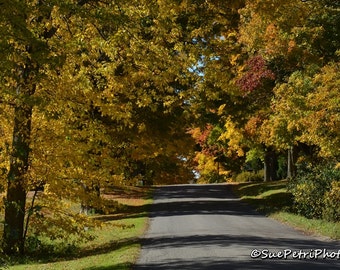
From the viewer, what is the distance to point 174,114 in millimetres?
23422

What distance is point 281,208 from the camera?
22891 millimetres

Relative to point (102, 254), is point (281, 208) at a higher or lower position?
higher

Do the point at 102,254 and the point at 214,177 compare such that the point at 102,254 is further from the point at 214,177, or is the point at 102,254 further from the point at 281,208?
the point at 214,177

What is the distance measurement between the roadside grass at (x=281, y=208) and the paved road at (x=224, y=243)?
0.60 metres

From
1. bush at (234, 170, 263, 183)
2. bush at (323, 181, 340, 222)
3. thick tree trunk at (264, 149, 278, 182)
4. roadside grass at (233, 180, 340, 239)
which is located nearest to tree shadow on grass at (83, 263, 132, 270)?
roadside grass at (233, 180, 340, 239)

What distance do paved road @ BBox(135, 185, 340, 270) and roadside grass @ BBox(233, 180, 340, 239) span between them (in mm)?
597

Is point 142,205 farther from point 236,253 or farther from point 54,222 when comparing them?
point 236,253

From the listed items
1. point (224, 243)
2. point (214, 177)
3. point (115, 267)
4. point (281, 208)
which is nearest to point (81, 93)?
point (115, 267)

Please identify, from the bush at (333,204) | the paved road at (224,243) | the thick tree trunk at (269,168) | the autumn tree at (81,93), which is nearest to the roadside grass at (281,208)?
the bush at (333,204)

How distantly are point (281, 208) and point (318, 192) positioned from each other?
156 inches

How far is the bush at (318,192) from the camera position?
17578 millimetres

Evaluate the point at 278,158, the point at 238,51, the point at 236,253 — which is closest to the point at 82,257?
the point at 236,253

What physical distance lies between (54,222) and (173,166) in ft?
129

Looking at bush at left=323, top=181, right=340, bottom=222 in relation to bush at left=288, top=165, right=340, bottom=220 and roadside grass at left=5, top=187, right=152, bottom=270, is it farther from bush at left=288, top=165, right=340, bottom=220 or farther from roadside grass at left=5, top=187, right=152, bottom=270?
roadside grass at left=5, top=187, right=152, bottom=270
